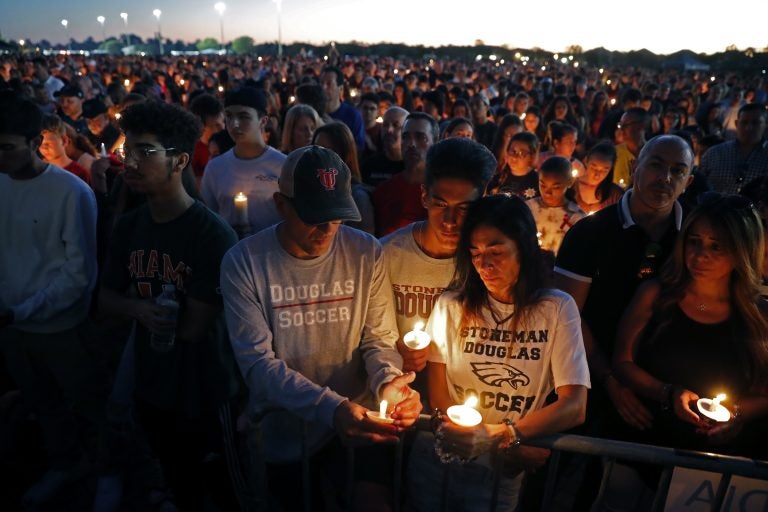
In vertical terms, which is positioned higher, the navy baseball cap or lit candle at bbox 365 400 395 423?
the navy baseball cap

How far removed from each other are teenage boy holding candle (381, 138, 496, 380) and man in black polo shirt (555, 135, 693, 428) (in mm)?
887

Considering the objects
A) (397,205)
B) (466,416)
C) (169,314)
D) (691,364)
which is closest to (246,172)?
(397,205)

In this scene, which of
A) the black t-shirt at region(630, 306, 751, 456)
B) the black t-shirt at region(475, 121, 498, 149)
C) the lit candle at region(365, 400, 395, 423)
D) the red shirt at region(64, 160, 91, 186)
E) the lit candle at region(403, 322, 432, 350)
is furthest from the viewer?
the black t-shirt at region(475, 121, 498, 149)

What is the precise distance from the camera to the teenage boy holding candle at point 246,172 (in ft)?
14.4

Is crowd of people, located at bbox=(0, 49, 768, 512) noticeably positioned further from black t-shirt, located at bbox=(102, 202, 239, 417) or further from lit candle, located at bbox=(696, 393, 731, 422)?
lit candle, located at bbox=(696, 393, 731, 422)

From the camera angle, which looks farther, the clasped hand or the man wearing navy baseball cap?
the man wearing navy baseball cap

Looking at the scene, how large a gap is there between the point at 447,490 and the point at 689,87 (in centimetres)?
2535

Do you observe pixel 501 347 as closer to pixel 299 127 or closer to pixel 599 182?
pixel 599 182

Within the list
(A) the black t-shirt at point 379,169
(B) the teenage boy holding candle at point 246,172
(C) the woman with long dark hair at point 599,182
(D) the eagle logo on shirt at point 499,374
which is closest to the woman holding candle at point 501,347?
(D) the eagle logo on shirt at point 499,374

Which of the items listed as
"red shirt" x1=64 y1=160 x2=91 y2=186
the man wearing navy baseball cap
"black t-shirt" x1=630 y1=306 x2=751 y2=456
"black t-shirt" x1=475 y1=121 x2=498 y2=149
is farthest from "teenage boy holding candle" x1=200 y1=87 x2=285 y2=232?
"black t-shirt" x1=475 y1=121 x2=498 y2=149

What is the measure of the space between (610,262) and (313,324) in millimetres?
1813

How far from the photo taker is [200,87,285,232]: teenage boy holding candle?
4395 millimetres

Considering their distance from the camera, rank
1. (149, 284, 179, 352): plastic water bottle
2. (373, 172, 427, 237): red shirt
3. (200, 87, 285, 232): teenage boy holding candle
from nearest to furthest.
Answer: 1. (149, 284, 179, 352): plastic water bottle
2. (373, 172, 427, 237): red shirt
3. (200, 87, 285, 232): teenage boy holding candle

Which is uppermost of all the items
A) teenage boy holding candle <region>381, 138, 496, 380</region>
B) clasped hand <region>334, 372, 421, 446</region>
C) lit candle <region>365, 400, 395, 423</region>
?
teenage boy holding candle <region>381, 138, 496, 380</region>
